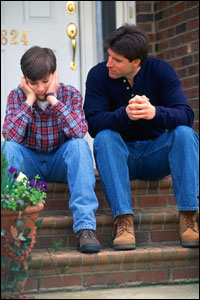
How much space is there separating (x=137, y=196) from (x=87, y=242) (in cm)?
74

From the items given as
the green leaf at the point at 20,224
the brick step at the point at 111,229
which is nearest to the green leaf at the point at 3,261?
the green leaf at the point at 20,224

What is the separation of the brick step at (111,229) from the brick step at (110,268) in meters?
0.16

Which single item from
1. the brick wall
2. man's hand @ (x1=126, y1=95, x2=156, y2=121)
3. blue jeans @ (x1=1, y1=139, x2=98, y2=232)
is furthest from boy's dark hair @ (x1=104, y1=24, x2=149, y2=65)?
the brick wall

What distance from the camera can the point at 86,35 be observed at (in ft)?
14.5

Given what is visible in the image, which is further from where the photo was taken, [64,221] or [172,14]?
[172,14]

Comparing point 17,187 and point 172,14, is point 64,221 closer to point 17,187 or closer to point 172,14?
point 17,187

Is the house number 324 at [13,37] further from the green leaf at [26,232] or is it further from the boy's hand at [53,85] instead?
the green leaf at [26,232]

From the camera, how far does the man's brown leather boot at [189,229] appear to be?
9.33 ft

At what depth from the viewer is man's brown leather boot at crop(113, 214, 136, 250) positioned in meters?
2.80

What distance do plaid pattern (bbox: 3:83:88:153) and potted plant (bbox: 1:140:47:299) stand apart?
0.66m

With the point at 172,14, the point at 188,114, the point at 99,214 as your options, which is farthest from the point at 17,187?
the point at 172,14

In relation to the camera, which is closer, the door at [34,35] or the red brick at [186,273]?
the red brick at [186,273]

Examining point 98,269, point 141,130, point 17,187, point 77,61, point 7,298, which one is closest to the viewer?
point 7,298

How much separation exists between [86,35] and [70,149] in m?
1.81
